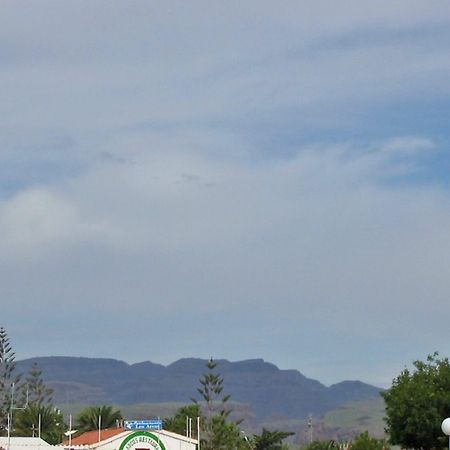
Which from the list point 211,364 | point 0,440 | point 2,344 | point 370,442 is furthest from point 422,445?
point 2,344

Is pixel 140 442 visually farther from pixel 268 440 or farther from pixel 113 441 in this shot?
pixel 268 440

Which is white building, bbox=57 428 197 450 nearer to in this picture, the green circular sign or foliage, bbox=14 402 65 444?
the green circular sign

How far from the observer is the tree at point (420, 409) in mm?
70250

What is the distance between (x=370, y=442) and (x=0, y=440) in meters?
30.6

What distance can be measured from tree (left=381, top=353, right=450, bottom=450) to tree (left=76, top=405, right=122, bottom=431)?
197 feet

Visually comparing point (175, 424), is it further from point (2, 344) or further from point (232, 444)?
point (2, 344)

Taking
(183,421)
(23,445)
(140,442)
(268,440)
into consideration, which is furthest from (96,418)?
(140,442)

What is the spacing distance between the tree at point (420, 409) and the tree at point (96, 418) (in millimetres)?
59941

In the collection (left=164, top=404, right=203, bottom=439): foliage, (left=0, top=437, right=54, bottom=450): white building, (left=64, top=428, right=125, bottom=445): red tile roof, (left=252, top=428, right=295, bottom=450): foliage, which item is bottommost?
(left=0, top=437, right=54, bottom=450): white building

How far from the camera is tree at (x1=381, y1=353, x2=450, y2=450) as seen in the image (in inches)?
2766

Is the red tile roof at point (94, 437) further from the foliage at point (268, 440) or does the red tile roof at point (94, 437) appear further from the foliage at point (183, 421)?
the foliage at point (268, 440)

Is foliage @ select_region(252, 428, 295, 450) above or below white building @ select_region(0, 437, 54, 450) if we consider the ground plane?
above

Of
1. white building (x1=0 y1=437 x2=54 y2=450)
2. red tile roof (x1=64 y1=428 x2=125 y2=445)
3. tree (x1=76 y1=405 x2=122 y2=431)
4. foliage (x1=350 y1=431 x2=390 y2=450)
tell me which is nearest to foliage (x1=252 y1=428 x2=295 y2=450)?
tree (x1=76 y1=405 x2=122 y2=431)

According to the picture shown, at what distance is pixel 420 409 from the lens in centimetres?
7056
